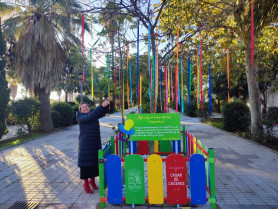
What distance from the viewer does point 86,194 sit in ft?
14.5

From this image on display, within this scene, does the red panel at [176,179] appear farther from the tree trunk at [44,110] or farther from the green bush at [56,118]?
the green bush at [56,118]

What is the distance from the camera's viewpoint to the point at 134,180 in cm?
375

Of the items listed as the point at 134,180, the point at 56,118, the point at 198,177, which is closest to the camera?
the point at 198,177

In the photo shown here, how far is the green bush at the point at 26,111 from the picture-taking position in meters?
11.9

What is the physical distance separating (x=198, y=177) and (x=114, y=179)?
136cm

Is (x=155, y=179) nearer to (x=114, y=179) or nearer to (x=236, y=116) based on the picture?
(x=114, y=179)

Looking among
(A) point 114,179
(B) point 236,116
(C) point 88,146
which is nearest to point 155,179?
(A) point 114,179

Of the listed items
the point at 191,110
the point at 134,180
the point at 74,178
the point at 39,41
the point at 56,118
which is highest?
the point at 39,41

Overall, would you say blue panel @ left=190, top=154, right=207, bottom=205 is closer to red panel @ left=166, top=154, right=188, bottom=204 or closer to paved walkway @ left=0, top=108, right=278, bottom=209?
red panel @ left=166, top=154, right=188, bottom=204

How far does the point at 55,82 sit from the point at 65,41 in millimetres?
2516

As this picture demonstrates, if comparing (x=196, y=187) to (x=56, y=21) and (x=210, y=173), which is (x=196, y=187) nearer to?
(x=210, y=173)

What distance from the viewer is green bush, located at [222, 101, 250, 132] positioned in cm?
1237

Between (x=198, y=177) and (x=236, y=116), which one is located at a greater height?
(x=236, y=116)

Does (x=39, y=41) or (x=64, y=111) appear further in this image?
(x=64, y=111)
